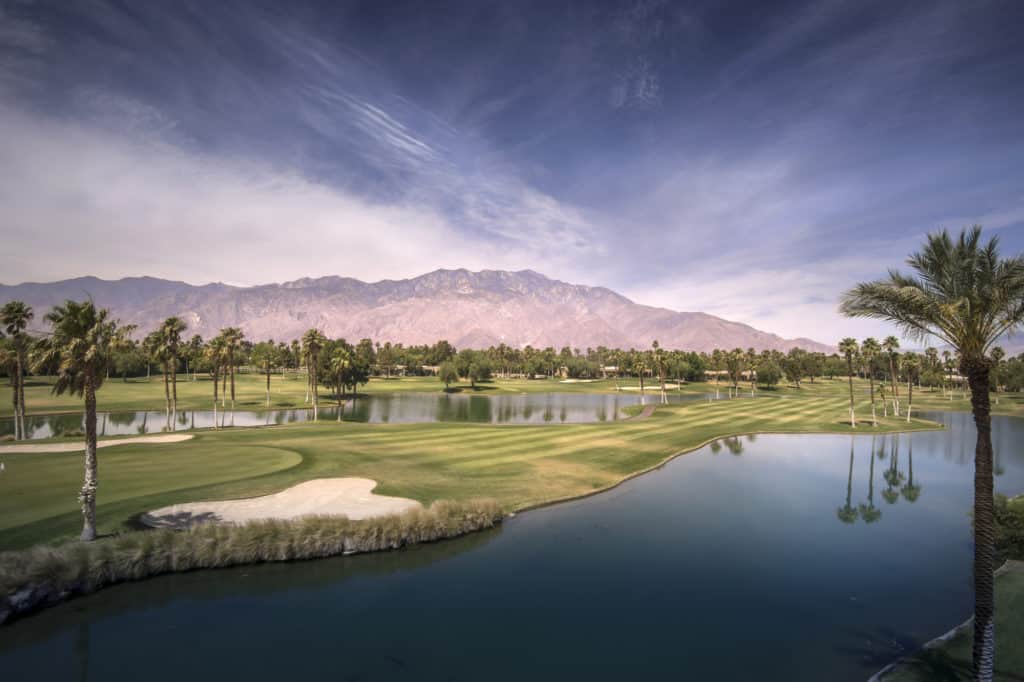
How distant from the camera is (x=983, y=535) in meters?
11.6

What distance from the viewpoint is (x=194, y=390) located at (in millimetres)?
104625

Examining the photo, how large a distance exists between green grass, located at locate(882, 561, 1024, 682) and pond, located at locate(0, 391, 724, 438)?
2326 inches

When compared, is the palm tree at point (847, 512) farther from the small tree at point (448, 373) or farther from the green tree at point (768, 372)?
the green tree at point (768, 372)

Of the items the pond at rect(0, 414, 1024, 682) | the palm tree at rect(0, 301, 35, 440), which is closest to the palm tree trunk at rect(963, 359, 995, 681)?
the pond at rect(0, 414, 1024, 682)

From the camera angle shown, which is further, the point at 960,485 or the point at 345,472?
the point at 960,485

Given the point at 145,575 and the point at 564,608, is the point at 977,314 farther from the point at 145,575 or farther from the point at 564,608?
the point at 145,575

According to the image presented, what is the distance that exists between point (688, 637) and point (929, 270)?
1301 cm

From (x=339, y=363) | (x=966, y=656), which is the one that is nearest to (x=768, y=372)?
(x=339, y=363)

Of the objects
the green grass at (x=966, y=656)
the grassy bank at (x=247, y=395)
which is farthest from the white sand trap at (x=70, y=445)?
the green grass at (x=966, y=656)

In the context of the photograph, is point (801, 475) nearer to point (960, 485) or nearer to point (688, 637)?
point (960, 485)

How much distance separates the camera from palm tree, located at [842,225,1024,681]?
11359 millimetres

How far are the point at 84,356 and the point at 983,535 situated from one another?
1204 inches

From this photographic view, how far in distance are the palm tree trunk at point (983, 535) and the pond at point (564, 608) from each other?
3.70 meters

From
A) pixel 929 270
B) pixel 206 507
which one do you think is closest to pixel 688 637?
pixel 929 270
